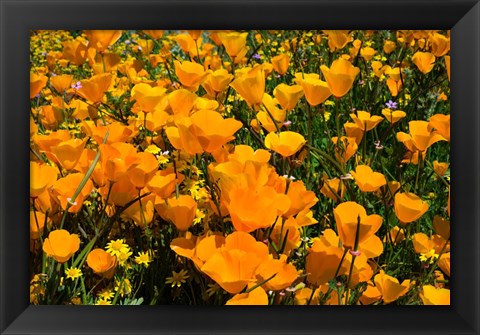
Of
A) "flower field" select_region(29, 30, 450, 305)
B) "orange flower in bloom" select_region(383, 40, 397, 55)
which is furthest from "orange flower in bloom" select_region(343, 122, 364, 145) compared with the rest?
"orange flower in bloom" select_region(383, 40, 397, 55)

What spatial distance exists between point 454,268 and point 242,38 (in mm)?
521

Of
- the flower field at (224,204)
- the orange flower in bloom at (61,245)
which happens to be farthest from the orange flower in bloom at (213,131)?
the orange flower in bloom at (61,245)

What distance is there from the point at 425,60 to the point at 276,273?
678 millimetres

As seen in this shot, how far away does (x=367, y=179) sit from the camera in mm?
1077

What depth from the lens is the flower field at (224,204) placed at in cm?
90

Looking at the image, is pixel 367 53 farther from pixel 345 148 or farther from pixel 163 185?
→ pixel 163 185

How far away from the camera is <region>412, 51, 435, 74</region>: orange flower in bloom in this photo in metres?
1.38

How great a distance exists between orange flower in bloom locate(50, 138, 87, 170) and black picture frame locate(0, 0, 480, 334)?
0.31 ft

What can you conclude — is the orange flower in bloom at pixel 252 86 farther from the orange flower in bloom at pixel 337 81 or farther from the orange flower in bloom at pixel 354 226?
the orange flower in bloom at pixel 354 226

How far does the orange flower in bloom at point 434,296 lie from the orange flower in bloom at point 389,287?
0.07 m

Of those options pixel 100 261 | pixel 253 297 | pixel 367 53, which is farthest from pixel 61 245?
pixel 367 53

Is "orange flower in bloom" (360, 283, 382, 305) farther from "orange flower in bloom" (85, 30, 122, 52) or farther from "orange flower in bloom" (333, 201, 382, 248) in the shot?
"orange flower in bloom" (85, 30, 122, 52)

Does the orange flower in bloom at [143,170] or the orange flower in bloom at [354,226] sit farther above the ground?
the orange flower in bloom at [143,170]

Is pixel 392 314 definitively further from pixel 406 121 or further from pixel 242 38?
pixel 406 121
